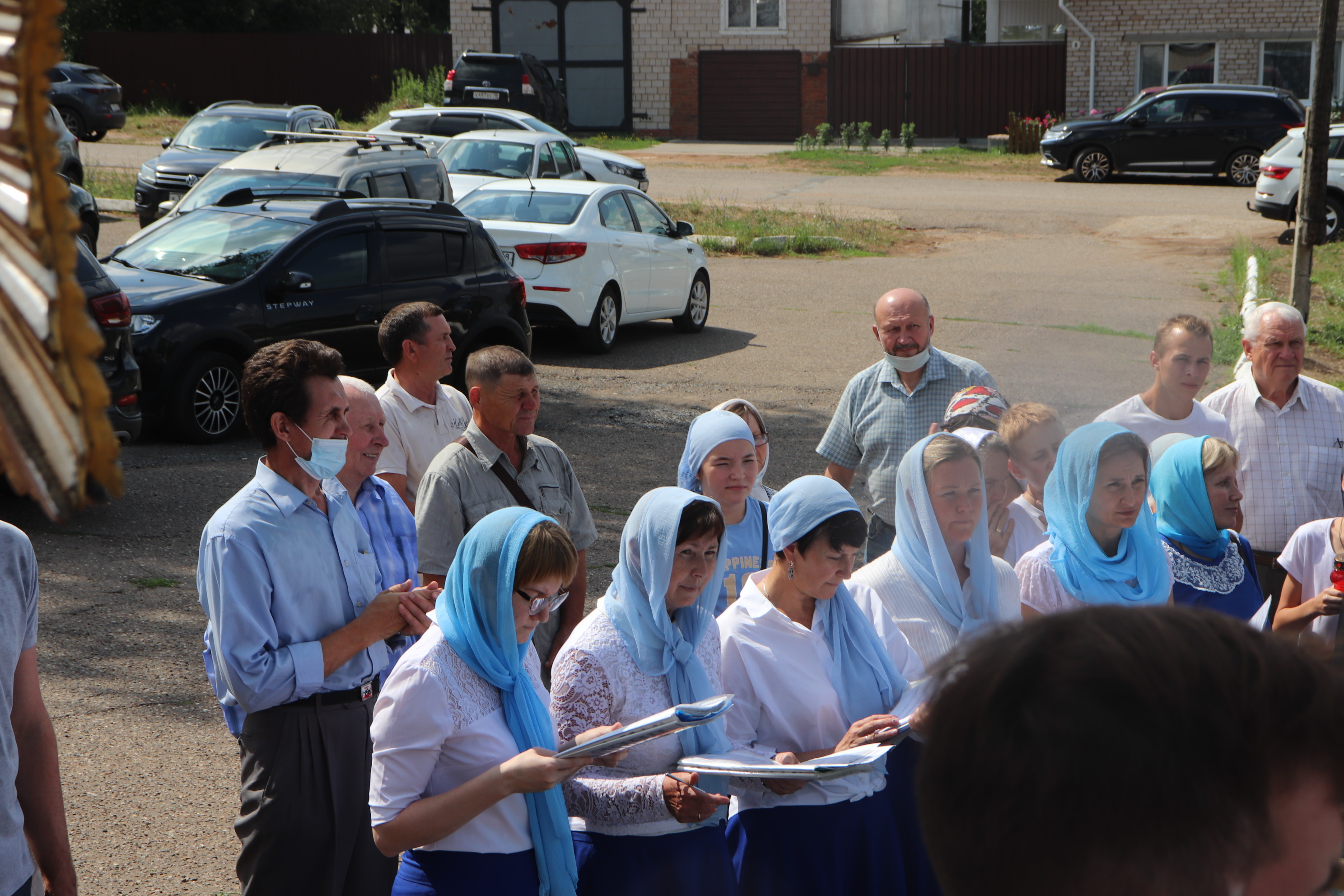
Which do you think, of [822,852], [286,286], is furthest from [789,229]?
[822,852]

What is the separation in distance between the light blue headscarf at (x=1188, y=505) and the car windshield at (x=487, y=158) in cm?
1453

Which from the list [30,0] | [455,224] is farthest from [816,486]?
[455,224]

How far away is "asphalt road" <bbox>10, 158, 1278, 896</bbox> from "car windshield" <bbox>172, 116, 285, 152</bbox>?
186 cm

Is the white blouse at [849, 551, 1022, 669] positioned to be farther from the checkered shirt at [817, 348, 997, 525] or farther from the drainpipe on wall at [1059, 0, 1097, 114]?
the drainpipe on wall at [1059, 0, 1097, 114]

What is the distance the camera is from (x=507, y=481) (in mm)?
4641

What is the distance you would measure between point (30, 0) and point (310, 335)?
10.0 metres

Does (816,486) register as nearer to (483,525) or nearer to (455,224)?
(483,525)

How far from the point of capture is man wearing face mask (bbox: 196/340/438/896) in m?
3.26

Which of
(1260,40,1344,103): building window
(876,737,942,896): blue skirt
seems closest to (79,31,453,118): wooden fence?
(1260,40,1344,103): building window

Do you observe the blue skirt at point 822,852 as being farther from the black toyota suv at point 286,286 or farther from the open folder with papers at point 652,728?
the black toyota suv at point 286,286

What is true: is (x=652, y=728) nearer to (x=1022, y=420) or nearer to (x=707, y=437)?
(x=707, y=437)

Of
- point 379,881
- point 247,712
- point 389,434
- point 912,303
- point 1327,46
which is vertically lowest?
point 379,881

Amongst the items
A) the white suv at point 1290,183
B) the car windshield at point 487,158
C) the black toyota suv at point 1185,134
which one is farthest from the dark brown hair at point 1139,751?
the black toyota suv at point 1185,134

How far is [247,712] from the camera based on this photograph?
11.1ft
